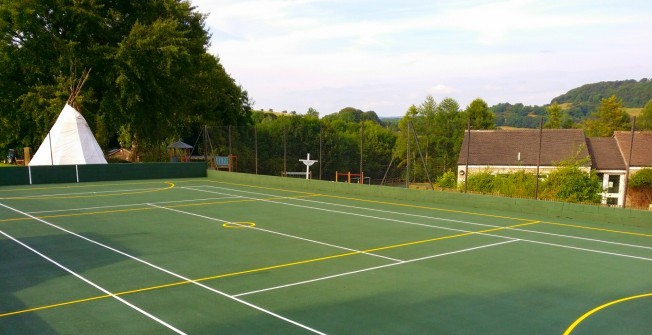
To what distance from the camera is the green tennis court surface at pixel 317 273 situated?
7.86 meters

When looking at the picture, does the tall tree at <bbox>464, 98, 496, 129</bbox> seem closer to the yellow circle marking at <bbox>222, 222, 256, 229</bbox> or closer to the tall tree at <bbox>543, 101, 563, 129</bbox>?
the tall tree at <bbox>543, 101, 563, 129</bbox>

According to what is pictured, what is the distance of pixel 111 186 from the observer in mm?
28812

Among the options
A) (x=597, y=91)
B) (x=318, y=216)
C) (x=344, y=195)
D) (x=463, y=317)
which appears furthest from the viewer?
(x=597, y=91)

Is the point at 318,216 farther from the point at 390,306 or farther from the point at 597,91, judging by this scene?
the point at 597,91

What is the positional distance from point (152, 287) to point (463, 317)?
5.44 m

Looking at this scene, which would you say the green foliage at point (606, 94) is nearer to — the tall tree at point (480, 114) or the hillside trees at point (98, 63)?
the tall tree at point (480, 114)

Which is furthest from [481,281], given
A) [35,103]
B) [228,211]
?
[35,103]

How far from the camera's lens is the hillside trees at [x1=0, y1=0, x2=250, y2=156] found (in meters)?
35.2

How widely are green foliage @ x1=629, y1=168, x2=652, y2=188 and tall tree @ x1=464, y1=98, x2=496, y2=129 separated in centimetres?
3224

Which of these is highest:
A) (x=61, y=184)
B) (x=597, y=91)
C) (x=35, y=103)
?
(x=597, y=91)

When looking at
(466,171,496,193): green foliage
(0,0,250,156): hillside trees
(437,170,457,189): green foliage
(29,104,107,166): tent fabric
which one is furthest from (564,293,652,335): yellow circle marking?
(0,0,250,156): hillside trees

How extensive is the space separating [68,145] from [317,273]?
1058 inches

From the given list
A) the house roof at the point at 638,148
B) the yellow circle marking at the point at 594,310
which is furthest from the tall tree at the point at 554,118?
the yellow circle marking at the point at 594,310

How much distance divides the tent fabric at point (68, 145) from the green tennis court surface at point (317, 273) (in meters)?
13.5
